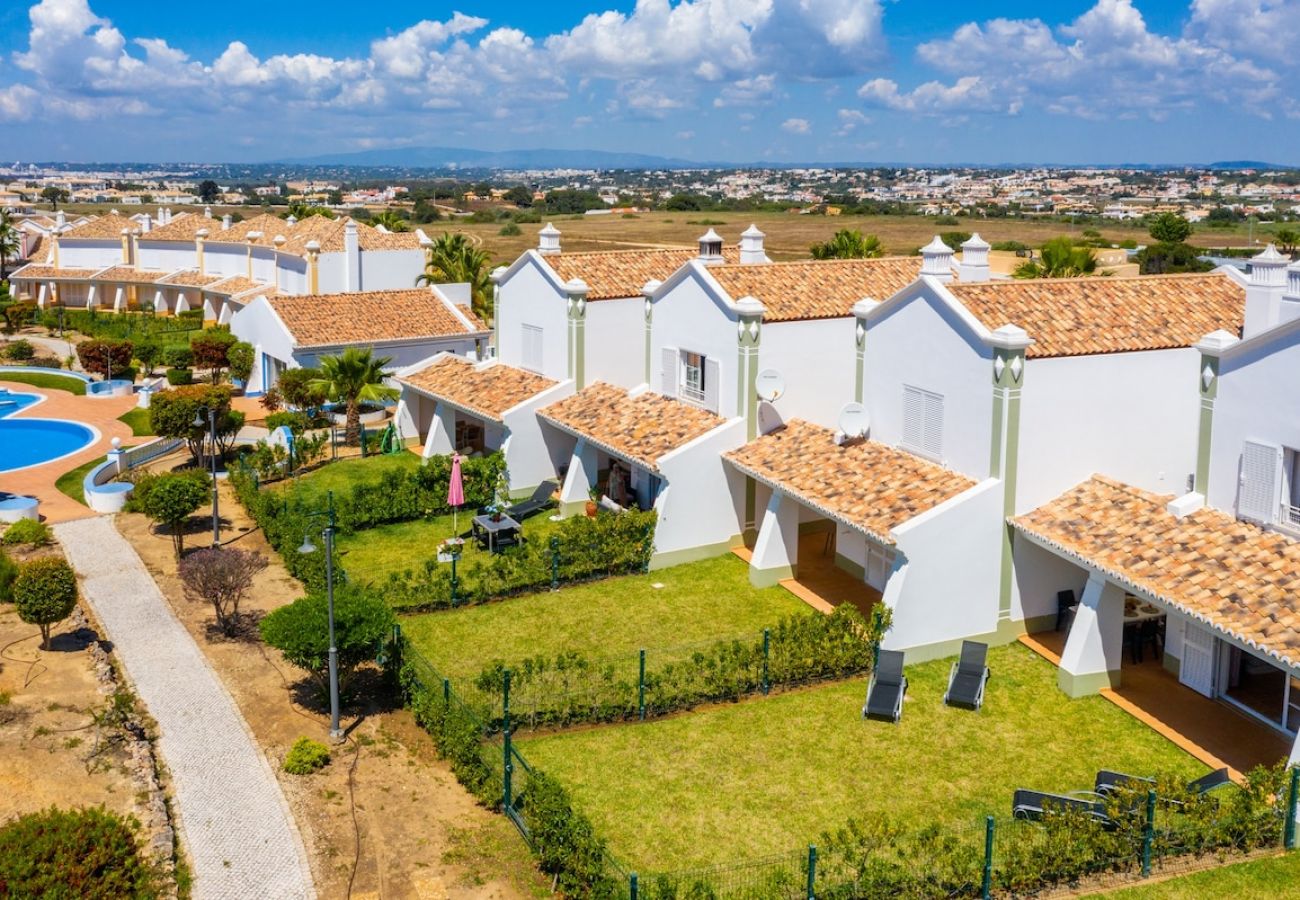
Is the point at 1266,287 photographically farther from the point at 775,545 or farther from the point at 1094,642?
the point at 775,545

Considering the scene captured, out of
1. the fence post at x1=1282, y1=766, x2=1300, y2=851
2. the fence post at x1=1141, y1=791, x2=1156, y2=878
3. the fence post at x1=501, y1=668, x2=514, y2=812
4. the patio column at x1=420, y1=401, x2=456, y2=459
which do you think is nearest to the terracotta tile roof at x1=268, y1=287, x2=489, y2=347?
the patio column at x1=420, y1=401, x2=456, y2=459

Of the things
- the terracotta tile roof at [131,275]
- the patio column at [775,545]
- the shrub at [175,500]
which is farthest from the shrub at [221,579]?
the terracotta tile roof at [131,275]

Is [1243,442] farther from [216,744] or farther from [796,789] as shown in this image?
[216,744]

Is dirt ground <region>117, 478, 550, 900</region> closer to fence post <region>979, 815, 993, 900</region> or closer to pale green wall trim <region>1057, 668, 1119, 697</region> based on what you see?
fence post <region>979, 815, 993, 900</region>

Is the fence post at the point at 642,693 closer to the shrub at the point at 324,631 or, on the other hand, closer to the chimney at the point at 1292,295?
the shrub at the point at 324,631

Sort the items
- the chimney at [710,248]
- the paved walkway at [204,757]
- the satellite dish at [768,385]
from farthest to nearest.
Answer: the chimney at [710,248], the satellite dish at [768,385], the paved walkway at [204,757]

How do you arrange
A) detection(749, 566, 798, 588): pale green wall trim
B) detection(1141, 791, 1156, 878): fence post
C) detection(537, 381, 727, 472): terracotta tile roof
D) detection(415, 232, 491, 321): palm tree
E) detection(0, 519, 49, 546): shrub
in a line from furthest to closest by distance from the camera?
1. detection(415, 232, 491, 321): palm tree
2. detection(0, 519, 49, 546): shrub
3. detection(537, 381, 727, 472): terracotta tile roof
4. detection(749, 566, 798, 588): pale green wall trim
5. detection(1141, 791, 1156, 878): fence post

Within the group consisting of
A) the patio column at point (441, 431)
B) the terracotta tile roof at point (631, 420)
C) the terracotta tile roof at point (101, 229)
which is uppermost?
the terracotta tile roof at point (101, 229)

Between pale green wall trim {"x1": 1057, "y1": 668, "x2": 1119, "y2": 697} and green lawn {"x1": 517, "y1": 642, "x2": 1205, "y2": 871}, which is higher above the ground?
pale green wall trim {"x1": 1057, "y1": 668, "x2": 1119, "y2": 697}
